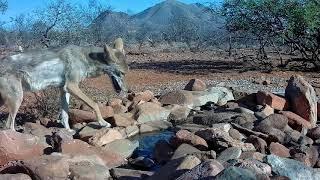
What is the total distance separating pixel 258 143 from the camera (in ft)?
32.5

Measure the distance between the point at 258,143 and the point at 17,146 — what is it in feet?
12.8

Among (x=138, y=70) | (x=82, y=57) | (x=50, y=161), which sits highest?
(x=82, y=57)

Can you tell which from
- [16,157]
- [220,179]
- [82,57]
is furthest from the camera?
[82,57]

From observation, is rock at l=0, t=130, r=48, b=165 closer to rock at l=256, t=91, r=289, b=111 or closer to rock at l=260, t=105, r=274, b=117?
rock at l=260, t=105, r=274, b=117

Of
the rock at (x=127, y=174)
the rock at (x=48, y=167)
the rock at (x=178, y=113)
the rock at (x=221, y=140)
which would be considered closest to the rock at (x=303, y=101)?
the rock at (x=178, y=113)

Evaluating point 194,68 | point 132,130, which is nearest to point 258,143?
point 132,130

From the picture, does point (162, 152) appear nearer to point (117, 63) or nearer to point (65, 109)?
point (117, 63)

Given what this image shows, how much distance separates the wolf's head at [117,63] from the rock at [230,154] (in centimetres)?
333

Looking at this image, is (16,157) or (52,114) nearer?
(16,157)

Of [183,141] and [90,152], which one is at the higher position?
[183,141]

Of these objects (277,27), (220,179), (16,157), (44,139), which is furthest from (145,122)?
(277,27)

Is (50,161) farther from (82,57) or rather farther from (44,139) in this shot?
(82,57)

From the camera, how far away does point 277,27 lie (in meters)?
24.7

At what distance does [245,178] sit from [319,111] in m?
7.95
